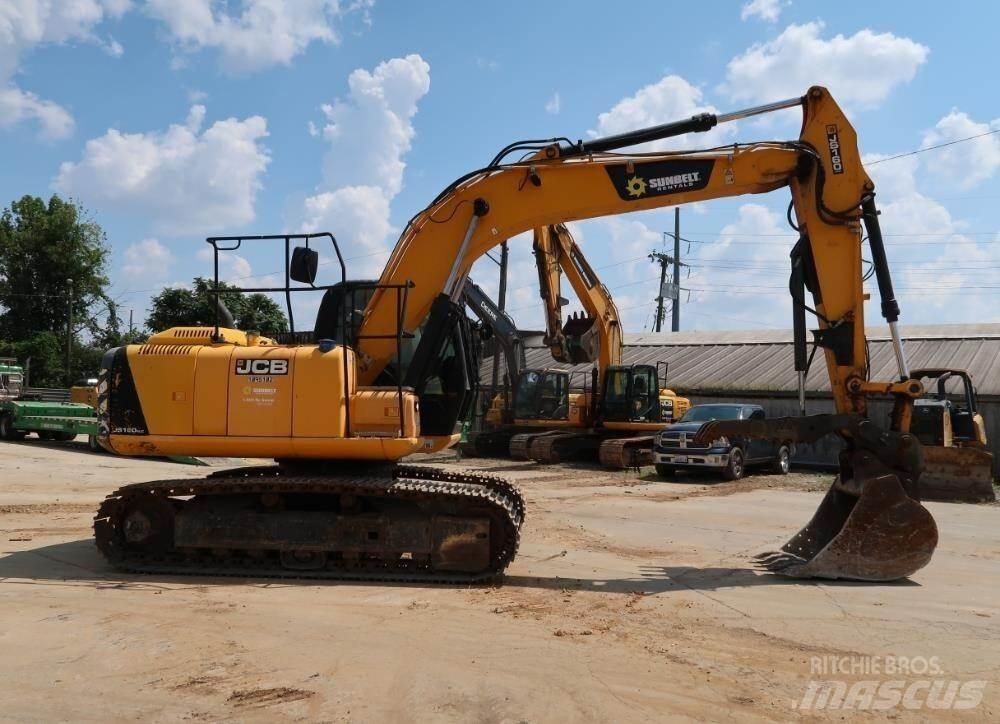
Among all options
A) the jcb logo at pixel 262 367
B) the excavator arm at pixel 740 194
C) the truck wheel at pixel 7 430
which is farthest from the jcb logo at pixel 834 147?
the truck wheel at pixel 7 430

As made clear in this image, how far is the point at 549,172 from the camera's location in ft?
30.4

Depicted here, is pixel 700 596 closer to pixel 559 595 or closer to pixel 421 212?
pixel 559 595

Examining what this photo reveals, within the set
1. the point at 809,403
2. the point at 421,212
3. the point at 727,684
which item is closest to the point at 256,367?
the point at 421,212

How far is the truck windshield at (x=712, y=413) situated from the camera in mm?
20058

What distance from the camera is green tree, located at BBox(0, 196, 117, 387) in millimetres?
49438

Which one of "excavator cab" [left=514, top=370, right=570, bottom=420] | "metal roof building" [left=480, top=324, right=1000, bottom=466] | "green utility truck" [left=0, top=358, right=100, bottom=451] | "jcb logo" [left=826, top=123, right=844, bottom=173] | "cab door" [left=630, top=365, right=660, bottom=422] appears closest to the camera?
"jcb logo" [left=826, top=123, right=844, bottom=173]

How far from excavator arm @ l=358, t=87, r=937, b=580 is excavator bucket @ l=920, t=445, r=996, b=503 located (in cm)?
716

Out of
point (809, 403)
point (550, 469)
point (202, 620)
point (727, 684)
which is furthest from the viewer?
point (809, 403)

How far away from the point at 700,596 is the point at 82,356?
46.1m

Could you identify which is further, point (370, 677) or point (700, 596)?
point (700, 596)

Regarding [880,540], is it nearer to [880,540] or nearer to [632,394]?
[880,540]

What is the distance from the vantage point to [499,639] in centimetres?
601

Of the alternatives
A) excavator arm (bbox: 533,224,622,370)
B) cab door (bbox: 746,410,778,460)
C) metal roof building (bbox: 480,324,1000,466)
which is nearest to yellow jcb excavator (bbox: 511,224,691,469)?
excavator arm (bbox: 533,224,622,370)

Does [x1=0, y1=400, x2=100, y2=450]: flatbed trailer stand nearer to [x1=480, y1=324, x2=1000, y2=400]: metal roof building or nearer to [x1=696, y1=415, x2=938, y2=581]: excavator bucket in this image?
[x1=480, y1=324, x2=1000, y2=400]: metal roof building
